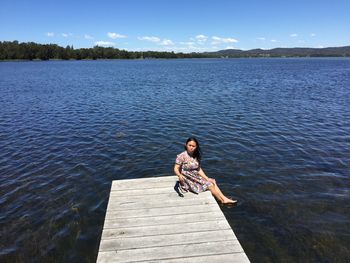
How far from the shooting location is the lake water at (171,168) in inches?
317

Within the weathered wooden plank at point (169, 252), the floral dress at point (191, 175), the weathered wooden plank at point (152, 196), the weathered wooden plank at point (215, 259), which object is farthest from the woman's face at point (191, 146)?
the weathered wooden plank at point (215, 259)

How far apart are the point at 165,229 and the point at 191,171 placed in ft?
8.43

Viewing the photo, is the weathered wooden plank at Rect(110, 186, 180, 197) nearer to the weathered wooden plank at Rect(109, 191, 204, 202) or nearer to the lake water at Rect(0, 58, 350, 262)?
the weathered wooden plank at Rect(109, 191, 204, 202)

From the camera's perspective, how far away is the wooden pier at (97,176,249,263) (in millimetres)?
5949

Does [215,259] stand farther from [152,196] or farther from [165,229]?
[152,196]

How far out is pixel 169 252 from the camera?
19.8 feet

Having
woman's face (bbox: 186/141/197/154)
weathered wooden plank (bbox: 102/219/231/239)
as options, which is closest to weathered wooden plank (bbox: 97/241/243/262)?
weathered wooden plank (bbox: 102/219/231/239)

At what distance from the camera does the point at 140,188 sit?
9141 millimetres

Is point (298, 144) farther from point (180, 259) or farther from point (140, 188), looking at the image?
point (180, 259)

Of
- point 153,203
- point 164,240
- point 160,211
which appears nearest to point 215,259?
point 164,240

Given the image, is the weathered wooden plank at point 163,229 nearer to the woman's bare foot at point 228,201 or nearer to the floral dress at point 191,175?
the floral dress at point 191,175

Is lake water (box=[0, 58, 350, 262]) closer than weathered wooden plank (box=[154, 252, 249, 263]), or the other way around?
weathered wooden plank (box=[154, 252, 249, 263])

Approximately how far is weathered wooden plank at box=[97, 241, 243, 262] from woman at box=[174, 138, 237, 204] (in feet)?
8.58

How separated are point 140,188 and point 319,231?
5.91 metres
